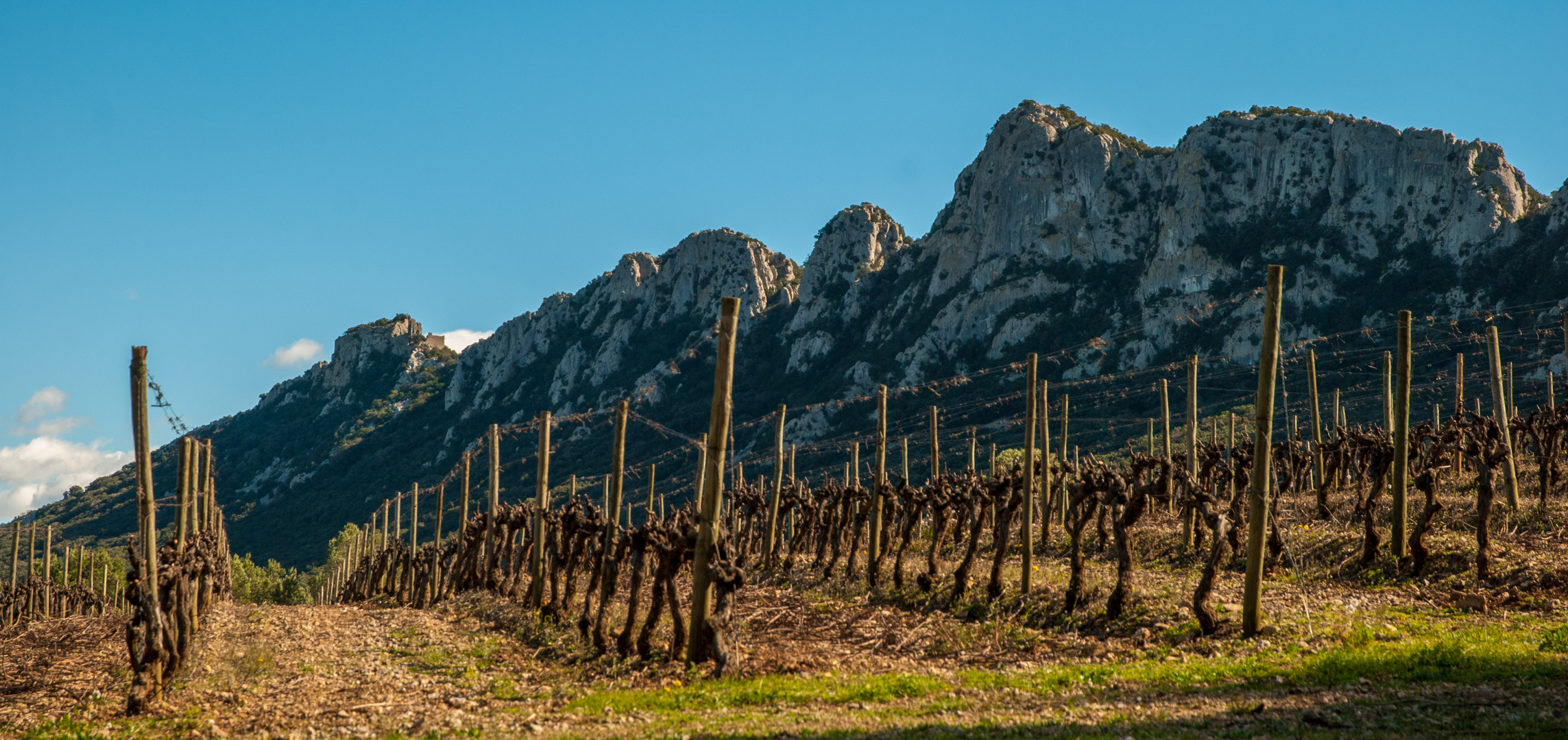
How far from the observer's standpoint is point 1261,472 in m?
13.2

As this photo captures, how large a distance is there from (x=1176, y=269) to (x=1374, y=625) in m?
99.8

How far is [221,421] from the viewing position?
19362 centimetres

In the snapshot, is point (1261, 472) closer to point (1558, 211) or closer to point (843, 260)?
point (1558, 211)

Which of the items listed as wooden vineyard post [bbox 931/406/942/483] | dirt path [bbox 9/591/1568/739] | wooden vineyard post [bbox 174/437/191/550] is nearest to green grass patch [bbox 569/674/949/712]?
dirt path [bbox 9/591/1568/739]

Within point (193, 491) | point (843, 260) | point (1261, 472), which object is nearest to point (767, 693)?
point (1261, 472)

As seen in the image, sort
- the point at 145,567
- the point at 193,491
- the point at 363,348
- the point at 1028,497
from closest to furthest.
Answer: the point at 145,567 < the point at 1028,497 < the point at 193,491 < the point at 363,348

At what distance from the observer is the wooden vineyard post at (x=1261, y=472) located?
1299 centimetres

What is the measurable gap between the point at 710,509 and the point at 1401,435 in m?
13.2

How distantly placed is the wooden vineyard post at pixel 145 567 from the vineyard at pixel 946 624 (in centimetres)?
4

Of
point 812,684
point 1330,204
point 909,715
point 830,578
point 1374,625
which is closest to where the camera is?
point 909,715

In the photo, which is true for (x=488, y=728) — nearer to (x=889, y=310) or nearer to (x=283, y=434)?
(x=889, y=310)

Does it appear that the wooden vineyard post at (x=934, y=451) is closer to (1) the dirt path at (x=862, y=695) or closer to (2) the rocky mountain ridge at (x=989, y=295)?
(1) the dirt path at (x=862, y=695)

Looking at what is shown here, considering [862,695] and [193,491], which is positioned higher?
[193,491]

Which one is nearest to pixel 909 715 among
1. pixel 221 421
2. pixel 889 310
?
pixel 889 310
